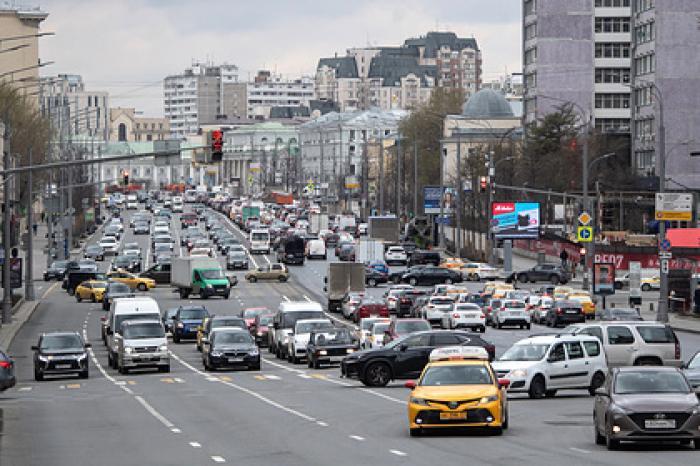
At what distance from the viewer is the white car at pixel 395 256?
372ft

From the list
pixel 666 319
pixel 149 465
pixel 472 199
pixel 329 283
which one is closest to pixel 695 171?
pixel 472 199

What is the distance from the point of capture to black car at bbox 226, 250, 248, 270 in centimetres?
10819

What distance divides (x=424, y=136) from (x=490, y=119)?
12333 millimetres

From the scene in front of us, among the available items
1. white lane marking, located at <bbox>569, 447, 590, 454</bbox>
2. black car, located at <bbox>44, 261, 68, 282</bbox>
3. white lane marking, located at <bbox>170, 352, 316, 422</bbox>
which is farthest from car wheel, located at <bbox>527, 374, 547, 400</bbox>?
black car, located at <bbox>44, 261, 68, 282</bbox>

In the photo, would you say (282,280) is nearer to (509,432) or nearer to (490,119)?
(509,432)

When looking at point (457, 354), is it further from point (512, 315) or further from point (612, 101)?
point (612, 101)

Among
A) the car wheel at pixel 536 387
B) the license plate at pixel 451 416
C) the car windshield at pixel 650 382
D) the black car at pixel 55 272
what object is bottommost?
the black car at pixel 55 272

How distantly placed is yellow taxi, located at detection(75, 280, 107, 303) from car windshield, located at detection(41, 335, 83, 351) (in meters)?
37.6

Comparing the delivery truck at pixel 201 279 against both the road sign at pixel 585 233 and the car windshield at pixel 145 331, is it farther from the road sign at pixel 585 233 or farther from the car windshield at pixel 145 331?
the car windshield at pixel 145 331

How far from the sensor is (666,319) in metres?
61.5

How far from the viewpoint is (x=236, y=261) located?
108 metres

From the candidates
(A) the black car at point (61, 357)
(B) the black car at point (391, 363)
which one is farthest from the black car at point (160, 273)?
(B) the black car at point (391, 363)

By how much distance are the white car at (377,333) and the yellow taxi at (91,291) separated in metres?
35.3

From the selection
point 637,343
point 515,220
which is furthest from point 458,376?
point 515,220
